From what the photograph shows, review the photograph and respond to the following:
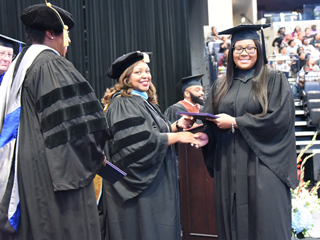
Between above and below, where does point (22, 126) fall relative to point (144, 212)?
above

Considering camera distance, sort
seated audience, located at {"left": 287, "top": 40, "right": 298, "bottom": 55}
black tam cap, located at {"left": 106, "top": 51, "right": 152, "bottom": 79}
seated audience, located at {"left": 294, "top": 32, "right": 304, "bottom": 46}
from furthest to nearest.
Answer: seated audience, located at {"left": 294, "top": 32, "right": 304, "bottom": 46}, seated audience, located at {"left": 287, "top": 40, "right": 298, "bottom": 55}, black tam cap, located at {"left": 106, "top": 51, "right": 152, "bottom": 79}

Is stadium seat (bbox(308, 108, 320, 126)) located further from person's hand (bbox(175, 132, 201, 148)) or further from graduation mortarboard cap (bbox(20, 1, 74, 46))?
graduation mortarboard cap (bbox(20, 1, 74, 46))

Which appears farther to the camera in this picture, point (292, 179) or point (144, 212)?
point (144, 212)

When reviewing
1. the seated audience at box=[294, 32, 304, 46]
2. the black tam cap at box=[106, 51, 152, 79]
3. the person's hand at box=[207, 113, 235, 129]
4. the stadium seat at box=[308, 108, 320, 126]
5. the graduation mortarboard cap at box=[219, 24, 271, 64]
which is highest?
the seated audience at box=[294, 32, 304, 46]

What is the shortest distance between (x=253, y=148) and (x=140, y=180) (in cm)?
91

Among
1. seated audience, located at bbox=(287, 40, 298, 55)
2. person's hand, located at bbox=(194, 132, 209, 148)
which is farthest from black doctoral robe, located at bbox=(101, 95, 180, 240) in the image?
seated audience, located at bbox=(287, 40, 298, 55)

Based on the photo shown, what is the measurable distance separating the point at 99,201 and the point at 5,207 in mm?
1584

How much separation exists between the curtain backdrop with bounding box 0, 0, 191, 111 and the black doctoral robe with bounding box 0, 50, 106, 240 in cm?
672

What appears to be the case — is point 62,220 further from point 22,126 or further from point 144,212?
point 144,212

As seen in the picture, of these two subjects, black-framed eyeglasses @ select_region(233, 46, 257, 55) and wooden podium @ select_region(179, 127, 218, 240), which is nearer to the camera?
black-framed eyeglasses @ select_region(233, 46, 257, 55)

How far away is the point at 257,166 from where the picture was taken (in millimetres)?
2826

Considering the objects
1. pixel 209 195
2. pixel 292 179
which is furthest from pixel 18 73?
pixel 209 195

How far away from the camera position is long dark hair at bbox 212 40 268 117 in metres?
2.87

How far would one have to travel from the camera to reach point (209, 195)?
3.90 meters
